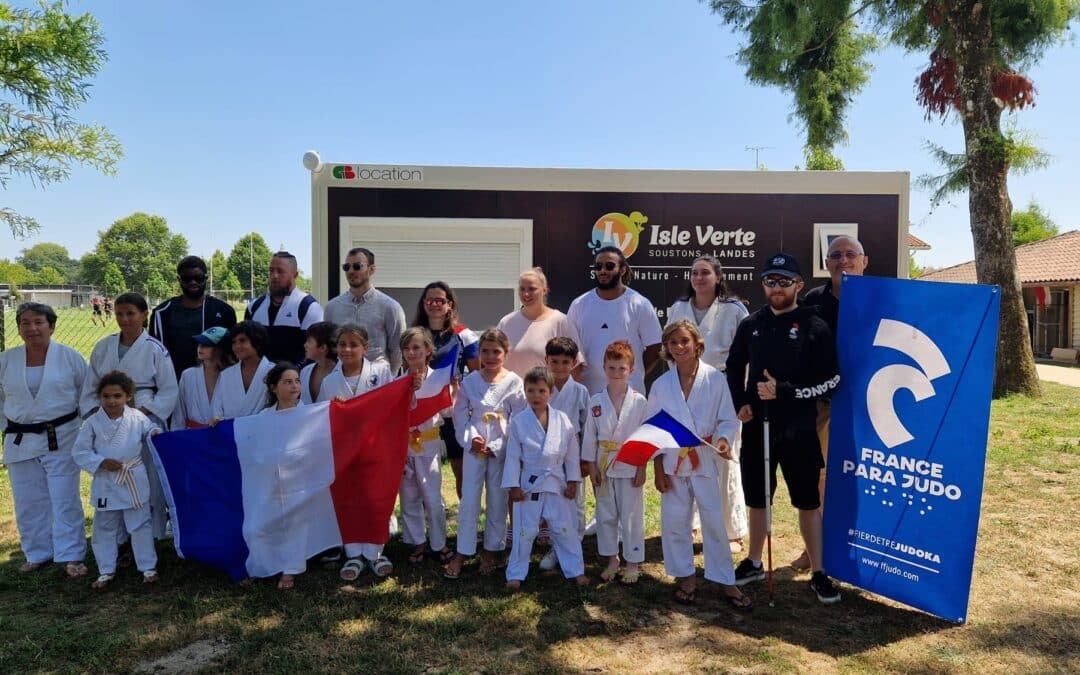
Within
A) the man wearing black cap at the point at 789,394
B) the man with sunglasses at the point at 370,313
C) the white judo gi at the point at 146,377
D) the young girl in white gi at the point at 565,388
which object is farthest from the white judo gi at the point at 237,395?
the man wearing black cap at the point at 789,394

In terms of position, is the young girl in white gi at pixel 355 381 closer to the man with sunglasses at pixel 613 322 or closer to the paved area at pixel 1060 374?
the man with sunglasses at pixel 613 322

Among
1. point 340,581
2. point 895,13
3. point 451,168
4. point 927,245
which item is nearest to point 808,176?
point 451,168

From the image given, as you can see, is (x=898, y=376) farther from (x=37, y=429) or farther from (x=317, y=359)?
(x=37, y=429)

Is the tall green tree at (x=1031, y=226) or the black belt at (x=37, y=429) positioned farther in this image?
the tall green tree at (x=1031, y=226)

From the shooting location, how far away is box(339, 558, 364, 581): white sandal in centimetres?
428

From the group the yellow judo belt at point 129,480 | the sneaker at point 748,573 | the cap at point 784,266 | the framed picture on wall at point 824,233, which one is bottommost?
the sneaker at point 748,573

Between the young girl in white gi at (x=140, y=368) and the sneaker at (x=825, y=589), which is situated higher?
the young girl in white gi at (x=140, y=368)

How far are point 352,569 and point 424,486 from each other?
0.67m

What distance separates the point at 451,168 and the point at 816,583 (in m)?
5.43

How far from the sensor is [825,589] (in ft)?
13.1

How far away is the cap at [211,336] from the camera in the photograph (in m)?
4.67

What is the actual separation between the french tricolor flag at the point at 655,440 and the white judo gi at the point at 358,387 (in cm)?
167

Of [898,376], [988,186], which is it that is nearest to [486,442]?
[898,376]

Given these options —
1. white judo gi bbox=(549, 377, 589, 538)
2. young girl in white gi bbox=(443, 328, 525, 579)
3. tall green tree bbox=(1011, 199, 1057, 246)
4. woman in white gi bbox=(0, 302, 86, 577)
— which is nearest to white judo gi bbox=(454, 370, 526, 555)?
young girl in white gi bbox=(443, 328, 525, 579)
